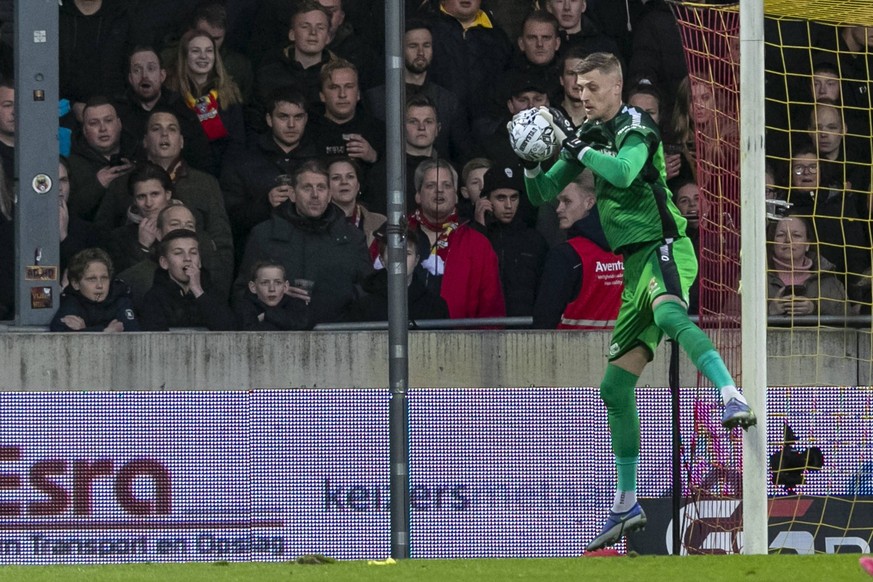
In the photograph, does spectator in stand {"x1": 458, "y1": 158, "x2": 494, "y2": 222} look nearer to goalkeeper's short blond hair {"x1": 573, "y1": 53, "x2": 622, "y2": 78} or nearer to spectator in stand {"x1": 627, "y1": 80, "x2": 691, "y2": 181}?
spectator in stand {"x1": 627, "y1": 80, "x2": 691, "y2": 181}

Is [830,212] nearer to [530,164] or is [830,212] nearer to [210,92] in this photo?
[530,164]

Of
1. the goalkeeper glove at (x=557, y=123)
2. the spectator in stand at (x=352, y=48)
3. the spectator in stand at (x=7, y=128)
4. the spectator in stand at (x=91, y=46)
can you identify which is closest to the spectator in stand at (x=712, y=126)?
the goalkeeper glove at (x=557, y=123)

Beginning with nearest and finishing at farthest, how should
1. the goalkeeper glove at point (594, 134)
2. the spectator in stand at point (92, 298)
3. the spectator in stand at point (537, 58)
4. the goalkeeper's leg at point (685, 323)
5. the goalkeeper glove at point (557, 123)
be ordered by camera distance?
the goalkeeper's leg at point (685, 323) < the goalkeeper glove at point (557, 123) < the goalkeeper glove at point (594, 134) < the spectator in stand at point (92, 298) < the spectator in stand at point (537, 58)

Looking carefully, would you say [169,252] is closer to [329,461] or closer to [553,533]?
[329,461]

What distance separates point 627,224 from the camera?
733 cm

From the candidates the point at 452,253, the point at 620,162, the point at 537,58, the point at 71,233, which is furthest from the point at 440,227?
the point at 620,162

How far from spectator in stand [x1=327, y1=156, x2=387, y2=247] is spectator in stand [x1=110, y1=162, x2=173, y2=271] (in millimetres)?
1117

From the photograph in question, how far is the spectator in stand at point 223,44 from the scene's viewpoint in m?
11.3

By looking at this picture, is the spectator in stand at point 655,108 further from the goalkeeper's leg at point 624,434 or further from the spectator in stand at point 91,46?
the goalkeeper's leg at point 624,434

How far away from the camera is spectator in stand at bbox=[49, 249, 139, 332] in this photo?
34.7 ft

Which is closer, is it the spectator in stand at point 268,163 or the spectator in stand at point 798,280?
the spectator in stand at point 798,280

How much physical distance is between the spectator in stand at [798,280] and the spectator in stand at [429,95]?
2.25 meters

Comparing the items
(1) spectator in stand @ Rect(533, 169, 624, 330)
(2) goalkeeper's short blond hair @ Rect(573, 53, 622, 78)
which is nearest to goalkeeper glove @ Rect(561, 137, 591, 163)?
(2) goalkeeper's short blond hair @ Rect(573, 53, 622, 78)

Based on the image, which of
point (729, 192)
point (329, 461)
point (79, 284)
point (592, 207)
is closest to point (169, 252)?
point (79, 284)
